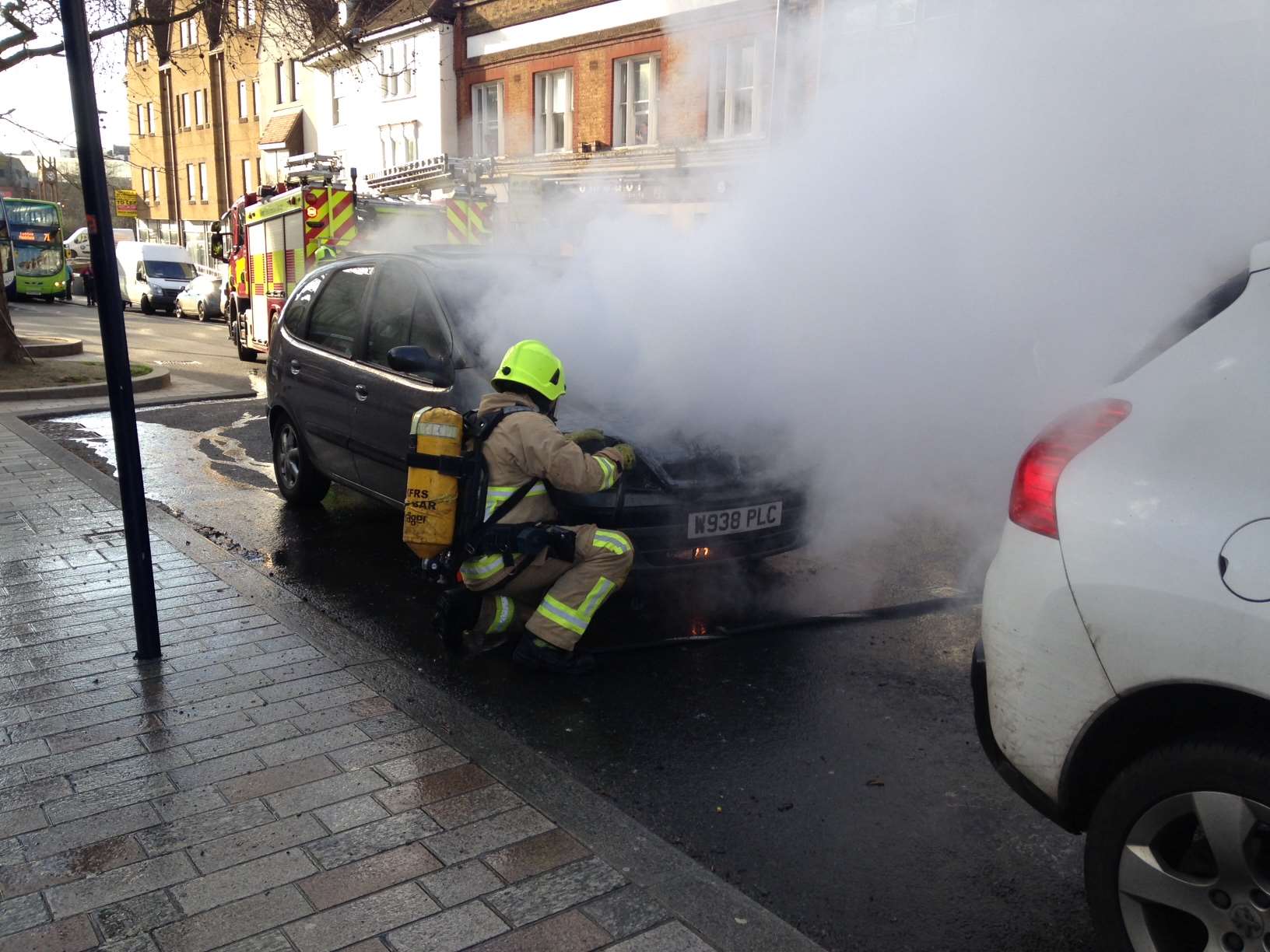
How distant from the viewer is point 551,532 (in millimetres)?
4309

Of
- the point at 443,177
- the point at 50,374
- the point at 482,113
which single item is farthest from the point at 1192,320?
the point at 482,113

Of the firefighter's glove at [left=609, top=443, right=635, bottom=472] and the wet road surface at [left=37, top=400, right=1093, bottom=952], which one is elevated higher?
the firefighter's glove at [left=609, top=443, right=635, bottom=472]

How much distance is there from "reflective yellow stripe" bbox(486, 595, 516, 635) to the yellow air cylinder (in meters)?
0.41

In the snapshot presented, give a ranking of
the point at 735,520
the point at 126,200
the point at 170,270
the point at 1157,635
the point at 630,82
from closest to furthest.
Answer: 1. the point at 1157,635
2. the point at 735,520
3. the point at 630,82
4. the point at 126,200
5. the point at 170,270

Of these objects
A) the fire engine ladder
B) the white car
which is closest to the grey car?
the white car

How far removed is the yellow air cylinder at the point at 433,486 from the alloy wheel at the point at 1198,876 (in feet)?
9.08

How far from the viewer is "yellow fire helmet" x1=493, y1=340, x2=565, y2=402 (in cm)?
434

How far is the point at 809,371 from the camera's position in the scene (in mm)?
5371

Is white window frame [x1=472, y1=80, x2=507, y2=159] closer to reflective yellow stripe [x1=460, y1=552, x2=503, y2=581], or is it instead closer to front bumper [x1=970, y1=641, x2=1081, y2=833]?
reflective yellow stripe [x1=460, y1=552, x2=503, y2=581]

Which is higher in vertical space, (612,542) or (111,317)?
(111,317)

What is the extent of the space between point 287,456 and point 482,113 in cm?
1944

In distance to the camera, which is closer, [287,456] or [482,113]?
[287,456]

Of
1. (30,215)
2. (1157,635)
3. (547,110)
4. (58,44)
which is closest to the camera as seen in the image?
(1157,635)

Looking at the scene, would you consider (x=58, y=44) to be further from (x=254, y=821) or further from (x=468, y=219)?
(x=254, y=821)
